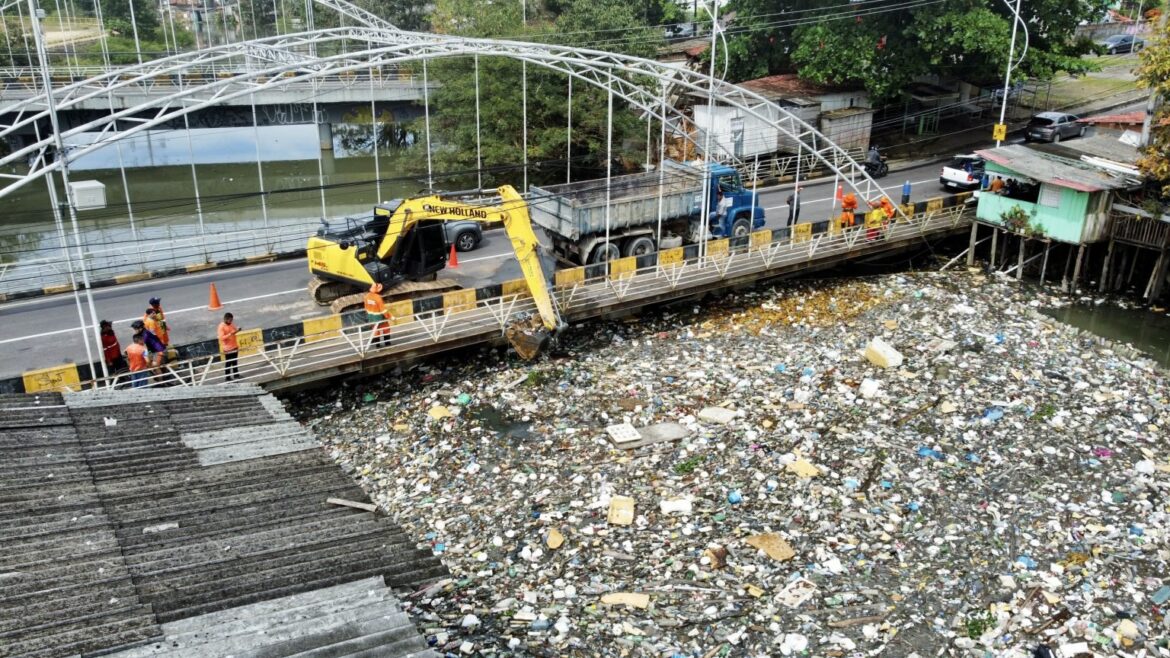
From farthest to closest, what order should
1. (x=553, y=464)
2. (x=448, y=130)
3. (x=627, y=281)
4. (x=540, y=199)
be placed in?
(x=448, y=130) → (x=540, y=199) → (x=627, y=281) → (x=553, y=464)

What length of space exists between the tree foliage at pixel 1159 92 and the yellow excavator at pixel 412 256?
13358 millimetres

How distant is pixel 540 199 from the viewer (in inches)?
760

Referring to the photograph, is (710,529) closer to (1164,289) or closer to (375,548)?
(375,548)

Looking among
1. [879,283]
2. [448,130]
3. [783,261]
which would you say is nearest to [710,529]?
[783,261]

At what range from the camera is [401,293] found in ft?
56.5

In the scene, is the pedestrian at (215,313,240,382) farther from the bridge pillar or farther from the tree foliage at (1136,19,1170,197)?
the bridge pillar

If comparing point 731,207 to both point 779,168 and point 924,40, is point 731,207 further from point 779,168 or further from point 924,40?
point 924,40

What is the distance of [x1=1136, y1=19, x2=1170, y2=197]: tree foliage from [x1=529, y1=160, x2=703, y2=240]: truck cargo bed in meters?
9.68

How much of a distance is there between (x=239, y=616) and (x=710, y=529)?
256 inches

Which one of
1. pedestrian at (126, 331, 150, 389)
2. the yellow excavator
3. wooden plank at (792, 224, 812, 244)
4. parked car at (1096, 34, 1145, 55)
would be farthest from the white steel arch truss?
parked car at (1096, 34, 1145, 55)

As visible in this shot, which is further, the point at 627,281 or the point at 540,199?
the point at 540,199

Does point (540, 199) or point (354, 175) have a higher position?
point (540, 199)

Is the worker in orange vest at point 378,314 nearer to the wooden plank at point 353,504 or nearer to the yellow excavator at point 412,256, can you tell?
the yellow excavator at point 412,256

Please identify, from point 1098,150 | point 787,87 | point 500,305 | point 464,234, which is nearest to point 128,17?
point 787,87
